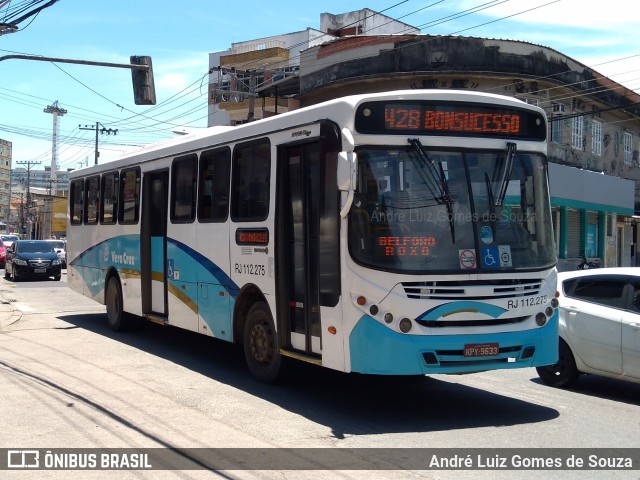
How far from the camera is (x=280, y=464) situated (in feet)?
19.7

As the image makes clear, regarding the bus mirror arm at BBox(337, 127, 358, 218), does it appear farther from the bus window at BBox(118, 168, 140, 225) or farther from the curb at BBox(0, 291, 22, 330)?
the curb at BBox(0, 291, 22, 330)

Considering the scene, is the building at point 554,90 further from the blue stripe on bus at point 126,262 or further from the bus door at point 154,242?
the bus door at point 154,242

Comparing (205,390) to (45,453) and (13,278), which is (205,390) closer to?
(45,453)

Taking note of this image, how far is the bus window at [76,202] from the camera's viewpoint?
1631 centimetres

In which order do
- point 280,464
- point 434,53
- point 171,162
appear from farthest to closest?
point 434,53 < point 171,162 < point 280,464

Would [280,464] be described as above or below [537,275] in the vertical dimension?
below

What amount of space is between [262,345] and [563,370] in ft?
12.9

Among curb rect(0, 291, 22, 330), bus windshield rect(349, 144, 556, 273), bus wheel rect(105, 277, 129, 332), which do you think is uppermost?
bus windshield rect(349, 144, 556, 273)

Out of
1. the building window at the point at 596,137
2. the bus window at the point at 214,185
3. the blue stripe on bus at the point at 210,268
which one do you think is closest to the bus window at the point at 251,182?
the bus window at the point at 214,185

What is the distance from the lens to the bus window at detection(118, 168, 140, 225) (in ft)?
43.1

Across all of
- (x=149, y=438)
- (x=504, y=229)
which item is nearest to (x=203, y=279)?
(x=149, y=438)

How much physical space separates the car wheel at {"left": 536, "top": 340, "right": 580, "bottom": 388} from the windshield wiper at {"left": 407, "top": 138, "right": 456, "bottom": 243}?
10.1 ft

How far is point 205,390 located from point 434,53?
75.9 ft

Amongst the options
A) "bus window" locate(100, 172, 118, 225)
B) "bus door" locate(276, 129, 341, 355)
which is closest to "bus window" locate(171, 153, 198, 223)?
"bus door" locate(276, 129, 341, 355)
